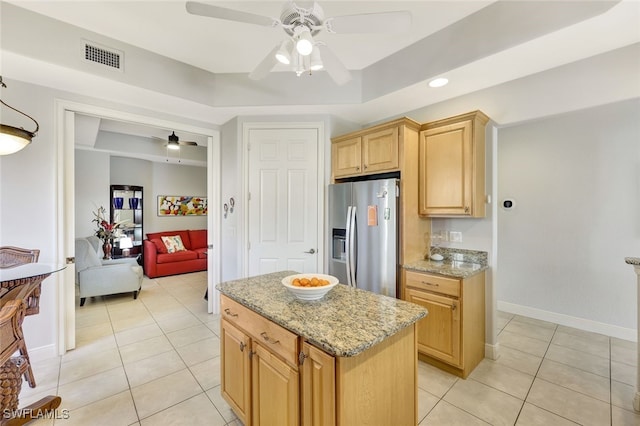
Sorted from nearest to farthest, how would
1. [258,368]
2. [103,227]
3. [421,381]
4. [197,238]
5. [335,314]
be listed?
[335,314], [258,368], [421,381], [103,227], [197,238]

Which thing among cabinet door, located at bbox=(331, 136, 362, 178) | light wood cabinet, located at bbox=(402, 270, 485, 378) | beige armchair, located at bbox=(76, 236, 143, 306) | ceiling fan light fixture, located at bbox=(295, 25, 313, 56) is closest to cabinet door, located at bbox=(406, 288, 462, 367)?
light wood cabinet, located at bbox=(402, 270, 485, 378)

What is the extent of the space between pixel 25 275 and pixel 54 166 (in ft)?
4.47

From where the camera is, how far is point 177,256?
563cm

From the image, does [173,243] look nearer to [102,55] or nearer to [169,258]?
[169,258]

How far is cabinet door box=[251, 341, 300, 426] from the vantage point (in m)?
1.19

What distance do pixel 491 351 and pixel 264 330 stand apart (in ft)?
7.54

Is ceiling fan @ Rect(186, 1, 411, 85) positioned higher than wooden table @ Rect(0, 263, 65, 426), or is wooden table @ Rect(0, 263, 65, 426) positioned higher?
ceiling fan @ Rect(186, 1, 411, 85)

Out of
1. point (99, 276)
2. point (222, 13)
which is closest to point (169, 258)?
point (99, 276)

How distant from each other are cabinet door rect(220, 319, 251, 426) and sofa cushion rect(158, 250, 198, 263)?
4.49 meters

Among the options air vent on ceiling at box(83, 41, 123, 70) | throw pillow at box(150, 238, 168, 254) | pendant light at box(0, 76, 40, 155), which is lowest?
throw pillow at box(150, 238, 168, 254)

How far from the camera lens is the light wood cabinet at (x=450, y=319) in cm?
217

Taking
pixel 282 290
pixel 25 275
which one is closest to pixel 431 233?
pixel 282 290

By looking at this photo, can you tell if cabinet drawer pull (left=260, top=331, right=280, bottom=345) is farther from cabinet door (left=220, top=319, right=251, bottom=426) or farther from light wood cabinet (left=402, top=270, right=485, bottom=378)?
light wood cabinet (left=402, top=270, right=485, bottom=378)

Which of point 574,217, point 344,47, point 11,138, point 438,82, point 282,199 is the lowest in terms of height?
point 574,217
